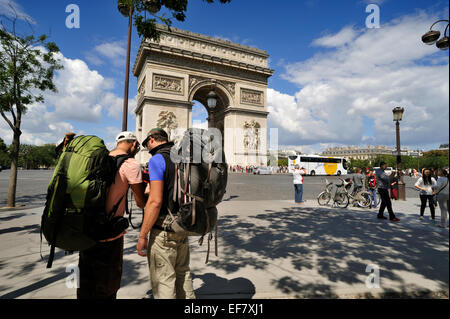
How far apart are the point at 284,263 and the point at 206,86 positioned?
28.2 m

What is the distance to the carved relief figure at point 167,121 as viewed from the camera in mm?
25641

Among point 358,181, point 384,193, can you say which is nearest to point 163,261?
point 384,193

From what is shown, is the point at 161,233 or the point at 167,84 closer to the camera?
the point at 161,233

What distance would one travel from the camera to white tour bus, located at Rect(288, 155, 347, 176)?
111 feet

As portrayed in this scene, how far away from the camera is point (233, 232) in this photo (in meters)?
4.98

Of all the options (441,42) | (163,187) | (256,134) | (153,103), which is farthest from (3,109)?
(256,134)

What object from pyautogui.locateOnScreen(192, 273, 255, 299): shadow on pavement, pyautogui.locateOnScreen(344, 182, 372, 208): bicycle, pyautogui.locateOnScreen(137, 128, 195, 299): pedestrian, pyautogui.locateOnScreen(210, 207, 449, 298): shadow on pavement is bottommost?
pyautogui.locateOnScreen(192, 273, 255, 299): shadow on pavement

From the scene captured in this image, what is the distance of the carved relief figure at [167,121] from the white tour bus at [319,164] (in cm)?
1681

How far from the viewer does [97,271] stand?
73.5 inches

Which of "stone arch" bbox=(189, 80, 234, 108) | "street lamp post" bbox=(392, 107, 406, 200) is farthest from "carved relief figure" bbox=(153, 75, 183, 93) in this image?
"street lamp post" bbox=(392, 107, 406, 200)

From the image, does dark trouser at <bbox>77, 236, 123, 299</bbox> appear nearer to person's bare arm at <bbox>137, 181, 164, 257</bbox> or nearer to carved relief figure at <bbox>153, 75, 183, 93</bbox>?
person's bare arm at <bbox>137, 181, 164, 257</bbox>

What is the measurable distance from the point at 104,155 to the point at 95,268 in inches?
35.6

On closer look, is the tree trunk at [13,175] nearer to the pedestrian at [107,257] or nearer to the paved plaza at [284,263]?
the paved plaza at [284,263]

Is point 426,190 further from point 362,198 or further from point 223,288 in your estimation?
point 223,288
